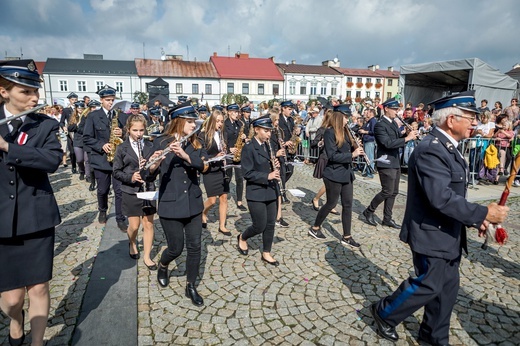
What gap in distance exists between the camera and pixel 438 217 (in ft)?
9.70

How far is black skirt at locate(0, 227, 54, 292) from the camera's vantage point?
107 inches

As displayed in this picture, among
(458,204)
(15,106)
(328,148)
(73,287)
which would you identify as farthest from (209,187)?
(458,204)

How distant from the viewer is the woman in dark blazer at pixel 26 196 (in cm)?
261

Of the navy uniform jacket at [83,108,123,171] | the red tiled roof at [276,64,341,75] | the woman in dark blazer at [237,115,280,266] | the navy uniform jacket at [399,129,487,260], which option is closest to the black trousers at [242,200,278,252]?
the woman in dark blazer at [237,115,280,266]

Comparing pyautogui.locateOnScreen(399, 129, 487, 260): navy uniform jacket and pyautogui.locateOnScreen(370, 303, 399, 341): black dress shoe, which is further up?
pyautogui.locateOnScreen(399, 129, 487, 260): navy uniform jacket

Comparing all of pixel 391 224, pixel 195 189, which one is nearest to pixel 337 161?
pixel 391 224

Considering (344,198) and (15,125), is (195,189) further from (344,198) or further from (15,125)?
(344,198)

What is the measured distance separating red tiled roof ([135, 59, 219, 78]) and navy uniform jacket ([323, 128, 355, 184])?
58328mm

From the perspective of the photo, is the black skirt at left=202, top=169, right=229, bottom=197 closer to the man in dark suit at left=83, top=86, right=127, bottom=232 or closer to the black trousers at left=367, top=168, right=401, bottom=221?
the man in dark suit at left=83, top=86, right=127, bottom=232

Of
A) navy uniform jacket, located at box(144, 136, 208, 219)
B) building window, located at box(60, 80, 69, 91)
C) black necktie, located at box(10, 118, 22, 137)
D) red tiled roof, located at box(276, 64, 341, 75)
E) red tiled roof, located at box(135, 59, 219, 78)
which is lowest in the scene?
navy uniform jacket, located at box(144, 136, 208, 219)

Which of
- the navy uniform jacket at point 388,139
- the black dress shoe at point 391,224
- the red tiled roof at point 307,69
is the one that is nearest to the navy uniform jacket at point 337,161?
the navy uniform jacket at point 388,139

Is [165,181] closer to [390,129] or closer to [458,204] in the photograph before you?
[458,204]

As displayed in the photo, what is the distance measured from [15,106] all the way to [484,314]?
15.9 feet

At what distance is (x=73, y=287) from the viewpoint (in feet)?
14.1
